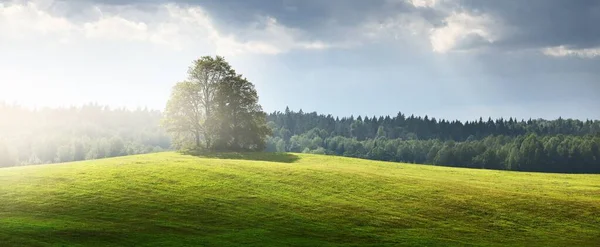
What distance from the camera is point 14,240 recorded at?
3497 cm

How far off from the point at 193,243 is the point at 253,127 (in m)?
71.9

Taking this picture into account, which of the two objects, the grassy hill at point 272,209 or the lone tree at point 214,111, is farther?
the lone tree at point 214,111

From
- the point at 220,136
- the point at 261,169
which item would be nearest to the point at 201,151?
the point at 220,136

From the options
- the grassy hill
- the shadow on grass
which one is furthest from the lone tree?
the grassy hill

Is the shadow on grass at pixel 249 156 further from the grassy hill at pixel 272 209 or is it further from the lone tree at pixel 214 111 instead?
the grassy hill at pixel 272 209

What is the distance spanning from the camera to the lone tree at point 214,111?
10719 cm

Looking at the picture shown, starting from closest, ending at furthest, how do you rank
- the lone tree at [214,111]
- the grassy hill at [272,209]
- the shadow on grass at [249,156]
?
the grassy hill at [272,209], the shadow on grass at [249,156], the lone tree at [214,111]

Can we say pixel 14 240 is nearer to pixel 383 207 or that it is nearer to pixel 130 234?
pixel 130 234

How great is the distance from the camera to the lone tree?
107 metres

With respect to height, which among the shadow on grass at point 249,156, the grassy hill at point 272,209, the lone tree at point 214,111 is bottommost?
the grassy hill at point 272,209

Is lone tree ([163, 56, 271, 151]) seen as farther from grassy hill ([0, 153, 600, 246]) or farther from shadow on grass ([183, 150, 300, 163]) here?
grassy hill ([0, 153, 600, 246])

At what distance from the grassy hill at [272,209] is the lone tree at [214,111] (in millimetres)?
39667

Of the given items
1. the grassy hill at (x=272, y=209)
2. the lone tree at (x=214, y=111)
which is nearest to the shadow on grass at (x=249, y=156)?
the lone tree at (x=214, y=111)

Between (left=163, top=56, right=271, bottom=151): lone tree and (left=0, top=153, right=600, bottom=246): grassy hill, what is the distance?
1562 inches
